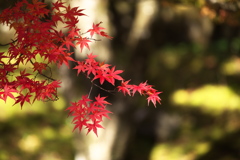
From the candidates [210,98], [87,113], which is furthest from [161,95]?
[87,113]

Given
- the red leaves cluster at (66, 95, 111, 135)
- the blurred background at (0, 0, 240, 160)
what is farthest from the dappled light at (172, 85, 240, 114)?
the red leaves cluster at (66, 95, 111, 135)

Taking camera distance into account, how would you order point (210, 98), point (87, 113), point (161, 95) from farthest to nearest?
point (161, 95), point (210, 98), point (87, 113)

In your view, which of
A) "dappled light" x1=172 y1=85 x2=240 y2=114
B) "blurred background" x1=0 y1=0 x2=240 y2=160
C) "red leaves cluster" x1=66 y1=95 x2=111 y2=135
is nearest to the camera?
"red leaves cluster" x1=66 y1=95 x2=111 y2=135

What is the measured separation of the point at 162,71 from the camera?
8.47 metres

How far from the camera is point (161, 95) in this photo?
802 cm

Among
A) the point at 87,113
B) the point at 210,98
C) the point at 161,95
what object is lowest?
the point at 87,113

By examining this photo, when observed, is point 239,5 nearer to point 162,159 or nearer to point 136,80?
point 136,80

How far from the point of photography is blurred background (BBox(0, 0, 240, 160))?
5.16 m

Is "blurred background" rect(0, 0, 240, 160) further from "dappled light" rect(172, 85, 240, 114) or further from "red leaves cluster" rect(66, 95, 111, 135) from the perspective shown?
"red leaves cluster" rect(66, 95, 111, 135)

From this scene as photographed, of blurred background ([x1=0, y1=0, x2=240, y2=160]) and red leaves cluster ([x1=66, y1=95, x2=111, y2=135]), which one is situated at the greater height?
blurred background ([x1=0, y1=0, x2=240, y2=160])

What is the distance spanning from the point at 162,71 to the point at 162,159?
7.38 feet

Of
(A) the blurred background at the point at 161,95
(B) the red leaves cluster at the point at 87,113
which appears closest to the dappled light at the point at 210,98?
(A) the blurred background at the point at 161,95

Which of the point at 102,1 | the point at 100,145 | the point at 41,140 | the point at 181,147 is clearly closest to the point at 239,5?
the point at 102,1

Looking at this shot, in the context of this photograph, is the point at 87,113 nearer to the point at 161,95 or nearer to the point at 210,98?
the point at 161,95
